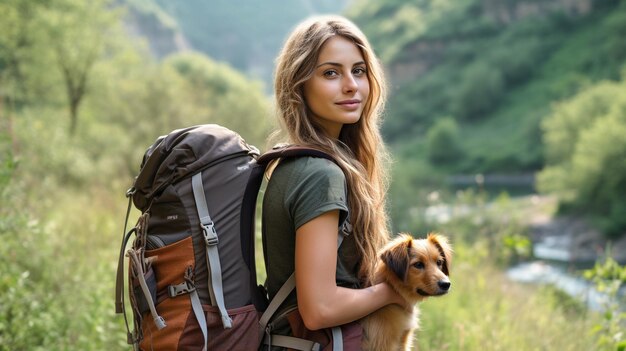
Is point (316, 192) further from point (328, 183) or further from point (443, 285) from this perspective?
point (443, 285)

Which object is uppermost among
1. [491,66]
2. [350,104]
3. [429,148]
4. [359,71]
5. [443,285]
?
[359,71]

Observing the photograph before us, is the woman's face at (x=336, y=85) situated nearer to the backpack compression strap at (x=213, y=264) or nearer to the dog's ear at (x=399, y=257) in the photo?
the dog's ear at (x=399, y=257)

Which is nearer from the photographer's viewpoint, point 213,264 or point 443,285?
point 213,264

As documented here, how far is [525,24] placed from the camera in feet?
394

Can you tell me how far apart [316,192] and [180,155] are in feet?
1.85

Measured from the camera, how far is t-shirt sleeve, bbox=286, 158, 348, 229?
2.34 meters

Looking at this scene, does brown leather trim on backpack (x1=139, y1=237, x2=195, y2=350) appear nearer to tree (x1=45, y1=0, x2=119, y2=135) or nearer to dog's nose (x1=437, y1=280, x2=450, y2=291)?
dog's nose (x1=437, y1=280, x2=450, y2=291)

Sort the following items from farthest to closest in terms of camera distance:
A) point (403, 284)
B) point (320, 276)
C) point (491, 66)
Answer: point (491, 66) → point (403, 284) → point (320, 276)

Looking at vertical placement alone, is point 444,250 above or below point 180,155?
below

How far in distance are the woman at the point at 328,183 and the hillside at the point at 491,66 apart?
250 ft

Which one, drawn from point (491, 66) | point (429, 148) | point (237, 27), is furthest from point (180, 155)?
point (237, 27)

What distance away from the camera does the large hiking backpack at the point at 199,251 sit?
7.85 feet

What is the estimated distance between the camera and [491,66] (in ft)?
373

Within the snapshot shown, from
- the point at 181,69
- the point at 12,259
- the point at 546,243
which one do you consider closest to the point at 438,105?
the point at 181,69
